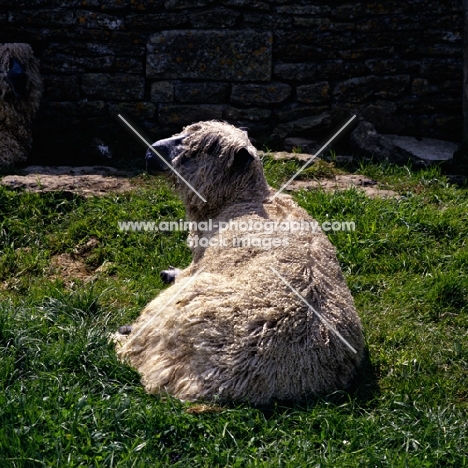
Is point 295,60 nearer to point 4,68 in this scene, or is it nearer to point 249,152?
point 4,68

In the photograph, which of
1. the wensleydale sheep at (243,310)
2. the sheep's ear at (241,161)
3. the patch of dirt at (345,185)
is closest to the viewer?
the wensleydale sheep at (243,310)

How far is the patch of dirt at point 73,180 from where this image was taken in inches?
276

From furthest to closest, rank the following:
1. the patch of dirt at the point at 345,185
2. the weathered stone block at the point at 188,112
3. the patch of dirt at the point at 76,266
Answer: the weathered stone block at the point at 188,112 → the patch of dirt at the point at 345,185 → the patch of dirt at the point at 76,266

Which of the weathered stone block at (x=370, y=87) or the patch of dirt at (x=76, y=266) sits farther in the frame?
the weathered stone block at (x=370, y=87)

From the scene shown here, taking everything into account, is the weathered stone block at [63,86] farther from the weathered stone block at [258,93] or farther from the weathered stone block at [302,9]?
the weathered stone block at [302,9]

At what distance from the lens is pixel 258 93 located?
857 centimetres

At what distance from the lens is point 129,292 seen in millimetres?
5641

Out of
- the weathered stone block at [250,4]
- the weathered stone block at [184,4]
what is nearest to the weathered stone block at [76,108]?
the weathered stone block at [184,4]

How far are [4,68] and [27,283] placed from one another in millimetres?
3116

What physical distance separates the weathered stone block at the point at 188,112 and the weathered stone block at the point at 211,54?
0.36 metres

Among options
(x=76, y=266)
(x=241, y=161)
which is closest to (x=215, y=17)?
(x=76, y=266)

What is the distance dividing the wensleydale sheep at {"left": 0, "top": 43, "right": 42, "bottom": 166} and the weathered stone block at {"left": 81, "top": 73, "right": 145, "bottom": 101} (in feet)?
2.16

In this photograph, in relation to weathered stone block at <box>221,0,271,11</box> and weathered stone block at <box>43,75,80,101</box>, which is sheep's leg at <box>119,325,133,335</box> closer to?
weathered stone block at <box>43,75,80,101</box>

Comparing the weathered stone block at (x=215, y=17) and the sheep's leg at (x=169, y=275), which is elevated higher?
the weathered stone block at (x=215, y=17)
